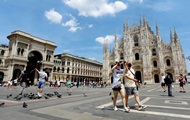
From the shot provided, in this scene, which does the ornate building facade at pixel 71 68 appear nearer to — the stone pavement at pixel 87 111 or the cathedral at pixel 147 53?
the cathedral at pixel 147 53

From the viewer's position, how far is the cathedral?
3619 centimetres

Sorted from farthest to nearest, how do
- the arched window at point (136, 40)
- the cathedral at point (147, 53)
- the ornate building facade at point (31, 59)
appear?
the arched window at point (136, 40) < the cathedral at point (147, 53) < the ornate building facade at point (31, 59)

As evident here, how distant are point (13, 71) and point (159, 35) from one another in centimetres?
4576

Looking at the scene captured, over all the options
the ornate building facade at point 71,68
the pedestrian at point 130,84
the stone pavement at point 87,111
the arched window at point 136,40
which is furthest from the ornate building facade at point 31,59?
the pedestrian at point 130,84

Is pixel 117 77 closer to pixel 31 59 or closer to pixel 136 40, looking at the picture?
pixel 136 40

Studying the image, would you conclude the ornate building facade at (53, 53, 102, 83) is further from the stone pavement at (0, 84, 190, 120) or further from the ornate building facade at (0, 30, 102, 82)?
the stone pavement at (0, 84, 190, 120)

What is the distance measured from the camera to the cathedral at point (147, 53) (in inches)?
1425

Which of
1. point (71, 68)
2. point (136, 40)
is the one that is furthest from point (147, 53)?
point (71, 68)

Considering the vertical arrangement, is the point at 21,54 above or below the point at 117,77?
above

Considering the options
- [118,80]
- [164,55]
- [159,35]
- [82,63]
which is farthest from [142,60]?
[118,80]

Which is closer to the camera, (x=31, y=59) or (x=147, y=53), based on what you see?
(x=147, y=53)

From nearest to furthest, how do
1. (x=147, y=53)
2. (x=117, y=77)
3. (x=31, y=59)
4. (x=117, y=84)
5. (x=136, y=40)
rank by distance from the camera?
(x=117, y=84)
(x=117, y=77)
(x=147, y=53)
(x=31, y=59)
(x=136, y=40)

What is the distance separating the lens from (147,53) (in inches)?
1572

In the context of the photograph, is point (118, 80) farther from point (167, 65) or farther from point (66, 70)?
point (66, 70)
